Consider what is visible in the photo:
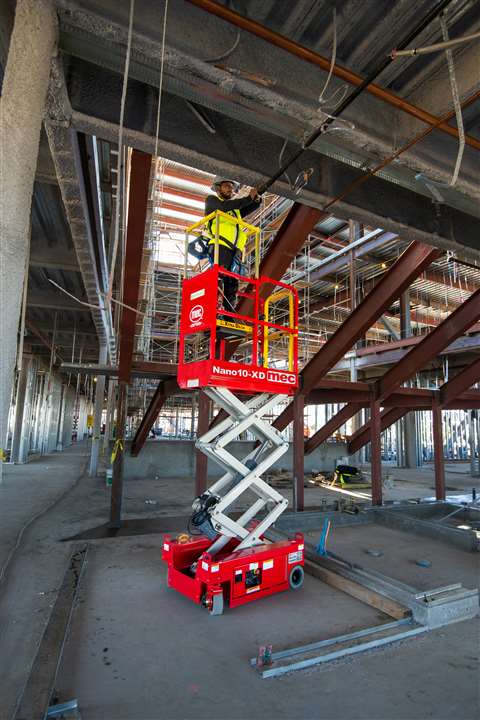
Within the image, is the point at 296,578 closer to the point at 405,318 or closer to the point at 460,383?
the point at 460,383

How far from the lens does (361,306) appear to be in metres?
8.22

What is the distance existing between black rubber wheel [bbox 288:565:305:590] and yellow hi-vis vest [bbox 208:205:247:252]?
4.30m

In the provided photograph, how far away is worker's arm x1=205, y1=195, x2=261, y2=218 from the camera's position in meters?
4.95

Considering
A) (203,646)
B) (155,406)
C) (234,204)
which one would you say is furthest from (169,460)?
(234,204)

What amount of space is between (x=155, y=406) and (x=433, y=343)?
7.07 metres

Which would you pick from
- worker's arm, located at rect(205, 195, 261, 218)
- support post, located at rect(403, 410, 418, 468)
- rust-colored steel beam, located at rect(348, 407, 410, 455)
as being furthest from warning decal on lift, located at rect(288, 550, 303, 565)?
support post, located at rect(403, 410, 418, 468)

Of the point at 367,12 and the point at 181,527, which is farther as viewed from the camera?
the point at 181,527

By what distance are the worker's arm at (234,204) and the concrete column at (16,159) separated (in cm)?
268

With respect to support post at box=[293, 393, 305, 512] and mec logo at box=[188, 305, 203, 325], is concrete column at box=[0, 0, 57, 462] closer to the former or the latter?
mec logo at box=[188, 305, 203, 325]

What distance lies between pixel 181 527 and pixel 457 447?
23.0m

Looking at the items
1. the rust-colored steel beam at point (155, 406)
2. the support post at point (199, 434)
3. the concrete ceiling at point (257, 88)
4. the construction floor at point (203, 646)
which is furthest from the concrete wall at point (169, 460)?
the concrete ceiling at point (257, 88)

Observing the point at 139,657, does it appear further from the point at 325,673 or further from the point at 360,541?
the point at 360,541

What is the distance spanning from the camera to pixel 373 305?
8008 mm

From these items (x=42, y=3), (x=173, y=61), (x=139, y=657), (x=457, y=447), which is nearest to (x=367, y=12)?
(x=173, y=61)
